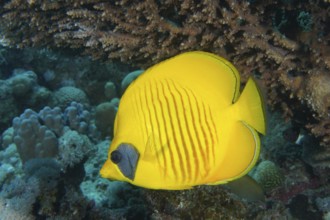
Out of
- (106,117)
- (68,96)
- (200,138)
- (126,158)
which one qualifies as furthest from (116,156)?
(68,96)

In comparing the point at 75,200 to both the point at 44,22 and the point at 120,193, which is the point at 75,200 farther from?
the point at 44,22

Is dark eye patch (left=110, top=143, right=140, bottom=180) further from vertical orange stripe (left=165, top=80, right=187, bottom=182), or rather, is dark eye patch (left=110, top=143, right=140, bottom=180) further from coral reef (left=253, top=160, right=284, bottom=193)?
coral reef (left=253, top=160, right=284, bottom=193)

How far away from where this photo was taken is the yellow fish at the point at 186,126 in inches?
42.6

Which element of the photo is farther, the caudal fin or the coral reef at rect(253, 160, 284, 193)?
the coral reef at rect(253, 160, 284, 193)

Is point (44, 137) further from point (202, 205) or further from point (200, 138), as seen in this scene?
point (200, 138)

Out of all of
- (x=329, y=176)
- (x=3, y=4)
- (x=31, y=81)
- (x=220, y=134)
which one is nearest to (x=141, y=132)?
(x=220, y=134)

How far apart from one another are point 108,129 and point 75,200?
2015 mm

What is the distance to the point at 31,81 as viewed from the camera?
465 cm

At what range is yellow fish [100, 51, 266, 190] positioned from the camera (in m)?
1.08

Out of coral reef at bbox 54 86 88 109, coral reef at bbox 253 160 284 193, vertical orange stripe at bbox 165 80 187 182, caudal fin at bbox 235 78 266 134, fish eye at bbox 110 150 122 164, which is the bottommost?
coral reef at bbox 54 86 88 109

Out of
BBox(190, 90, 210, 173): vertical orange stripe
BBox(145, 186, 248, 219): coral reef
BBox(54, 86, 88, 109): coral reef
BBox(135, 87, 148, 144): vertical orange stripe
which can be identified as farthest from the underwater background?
BBox(135, 87, 148, 144): vertical orange stripe

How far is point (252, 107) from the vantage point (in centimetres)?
110

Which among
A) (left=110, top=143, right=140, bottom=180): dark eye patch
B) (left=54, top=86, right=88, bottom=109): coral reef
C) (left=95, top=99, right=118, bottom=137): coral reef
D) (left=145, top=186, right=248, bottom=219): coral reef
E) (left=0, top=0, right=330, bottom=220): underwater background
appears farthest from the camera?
(left=54, top=86, right=88, bottom=109): coral reef

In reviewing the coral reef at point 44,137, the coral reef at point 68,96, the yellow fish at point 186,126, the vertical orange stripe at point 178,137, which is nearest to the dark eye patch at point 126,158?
the yellow fish at point 186,126
